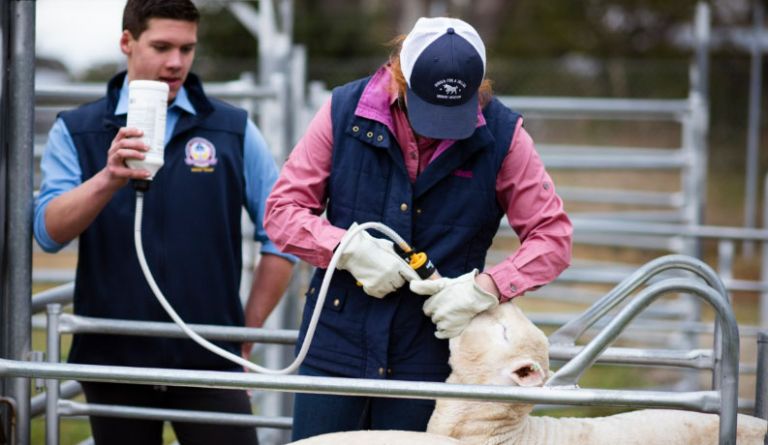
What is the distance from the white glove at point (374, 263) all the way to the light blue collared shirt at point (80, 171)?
795 mm

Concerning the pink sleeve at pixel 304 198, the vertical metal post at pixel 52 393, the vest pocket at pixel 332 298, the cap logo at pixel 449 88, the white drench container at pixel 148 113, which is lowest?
the vertical metal post at pixel 52 393

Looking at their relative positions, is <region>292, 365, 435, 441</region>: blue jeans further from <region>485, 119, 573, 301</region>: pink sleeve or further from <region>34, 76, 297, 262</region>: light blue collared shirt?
<region>34, 76, 297, 262</region>: light blue collared shirt

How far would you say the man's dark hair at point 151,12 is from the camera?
3.23 meters

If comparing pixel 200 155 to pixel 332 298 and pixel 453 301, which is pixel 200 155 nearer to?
pixel 332 298

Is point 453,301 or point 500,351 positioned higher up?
point 453,301

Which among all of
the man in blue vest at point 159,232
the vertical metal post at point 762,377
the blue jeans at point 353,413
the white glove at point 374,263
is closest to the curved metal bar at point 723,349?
the vertical metal post at point 762,377

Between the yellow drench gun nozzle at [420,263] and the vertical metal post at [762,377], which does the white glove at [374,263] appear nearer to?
the yellow drench gun nozzle at [420,263]

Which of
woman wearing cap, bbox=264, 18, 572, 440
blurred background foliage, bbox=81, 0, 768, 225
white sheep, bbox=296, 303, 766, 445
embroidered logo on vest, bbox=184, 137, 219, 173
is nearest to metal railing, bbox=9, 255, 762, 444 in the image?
white sheep, bbox=296, 303, 766, 445

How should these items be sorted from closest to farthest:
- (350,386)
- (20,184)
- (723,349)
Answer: (350,386) → (723,349) → (20,184)

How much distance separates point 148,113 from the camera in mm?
2793

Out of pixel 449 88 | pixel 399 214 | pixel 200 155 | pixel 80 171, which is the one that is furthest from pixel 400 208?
pixel 80 171

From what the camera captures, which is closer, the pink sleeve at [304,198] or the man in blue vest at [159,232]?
the pink sleeve at [304,198]

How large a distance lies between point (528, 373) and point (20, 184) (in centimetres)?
148

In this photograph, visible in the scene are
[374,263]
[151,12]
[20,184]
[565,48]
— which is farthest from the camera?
[565,48]
